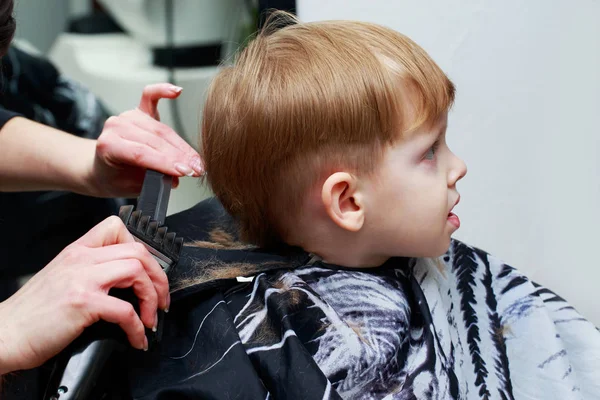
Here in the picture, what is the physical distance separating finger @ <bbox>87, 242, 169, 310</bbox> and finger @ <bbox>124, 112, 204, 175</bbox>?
0.26m

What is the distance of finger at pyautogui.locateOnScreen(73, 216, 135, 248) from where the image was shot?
74cm

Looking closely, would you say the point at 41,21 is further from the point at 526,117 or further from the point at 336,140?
the point at 526,117

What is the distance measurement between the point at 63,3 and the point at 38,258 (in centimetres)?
62

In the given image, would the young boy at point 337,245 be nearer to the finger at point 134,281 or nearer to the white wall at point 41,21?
the finger at point 134,281

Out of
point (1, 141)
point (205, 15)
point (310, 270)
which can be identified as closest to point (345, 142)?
point (310, 270)

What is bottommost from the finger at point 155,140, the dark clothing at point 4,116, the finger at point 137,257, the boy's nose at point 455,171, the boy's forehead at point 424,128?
the dark clothing at point 4,116

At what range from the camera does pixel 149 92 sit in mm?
1054

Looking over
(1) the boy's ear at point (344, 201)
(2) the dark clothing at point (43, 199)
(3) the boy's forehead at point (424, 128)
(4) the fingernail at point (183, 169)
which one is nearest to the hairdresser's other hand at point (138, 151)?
(4) the fingernail at point (183, 169)

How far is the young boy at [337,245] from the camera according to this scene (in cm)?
85

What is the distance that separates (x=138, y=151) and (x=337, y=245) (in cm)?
34

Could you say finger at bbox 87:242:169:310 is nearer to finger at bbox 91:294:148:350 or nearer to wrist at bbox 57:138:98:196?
finger at bbox 91:294:148:350

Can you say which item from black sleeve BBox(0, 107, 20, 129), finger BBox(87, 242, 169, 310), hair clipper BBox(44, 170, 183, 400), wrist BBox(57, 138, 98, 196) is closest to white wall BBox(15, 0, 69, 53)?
black sleeve BBox(0, 107, 20, 129)

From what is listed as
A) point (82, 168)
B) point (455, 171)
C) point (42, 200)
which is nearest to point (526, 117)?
point (455, 171)

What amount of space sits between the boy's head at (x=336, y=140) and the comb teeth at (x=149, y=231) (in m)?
0.17
